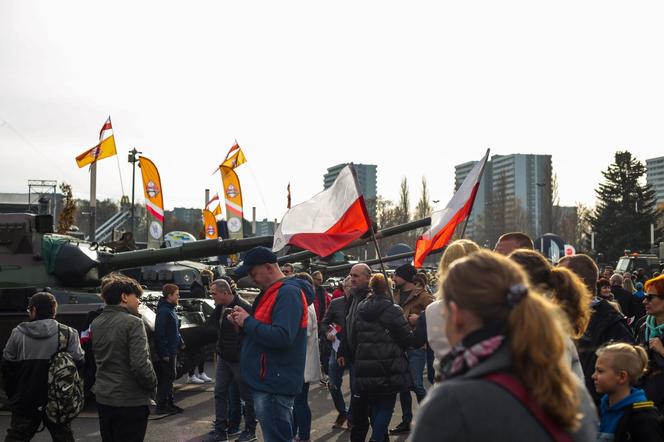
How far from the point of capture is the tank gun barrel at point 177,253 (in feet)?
37.4

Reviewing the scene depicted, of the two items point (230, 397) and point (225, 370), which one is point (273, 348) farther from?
point (230, 397)

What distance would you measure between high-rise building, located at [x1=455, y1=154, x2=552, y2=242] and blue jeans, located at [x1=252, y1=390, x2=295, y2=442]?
3346 inches

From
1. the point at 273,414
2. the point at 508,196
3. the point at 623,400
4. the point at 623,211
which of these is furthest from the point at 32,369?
the point at 508,196

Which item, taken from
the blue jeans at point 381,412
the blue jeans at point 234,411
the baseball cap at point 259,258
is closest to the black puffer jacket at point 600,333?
the baseball cap at point 259,258

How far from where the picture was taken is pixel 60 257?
11781 millimetres

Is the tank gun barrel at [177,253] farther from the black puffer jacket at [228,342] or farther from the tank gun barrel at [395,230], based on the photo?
the black puffer jacket at [228,342]

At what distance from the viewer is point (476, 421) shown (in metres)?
2.16

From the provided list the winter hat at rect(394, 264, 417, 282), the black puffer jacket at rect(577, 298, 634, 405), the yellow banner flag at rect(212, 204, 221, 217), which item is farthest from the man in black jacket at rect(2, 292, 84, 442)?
the yellow banner flag at rect(212, 204, 221, 217)

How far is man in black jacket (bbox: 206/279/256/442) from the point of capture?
8.73 metres

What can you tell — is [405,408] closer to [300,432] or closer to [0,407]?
[300,432]

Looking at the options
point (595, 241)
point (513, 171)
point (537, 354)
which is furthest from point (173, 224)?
point (537, 354)

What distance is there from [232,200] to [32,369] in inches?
975

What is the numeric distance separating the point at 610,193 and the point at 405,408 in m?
48.8

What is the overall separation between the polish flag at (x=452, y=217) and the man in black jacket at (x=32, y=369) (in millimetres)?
3629
